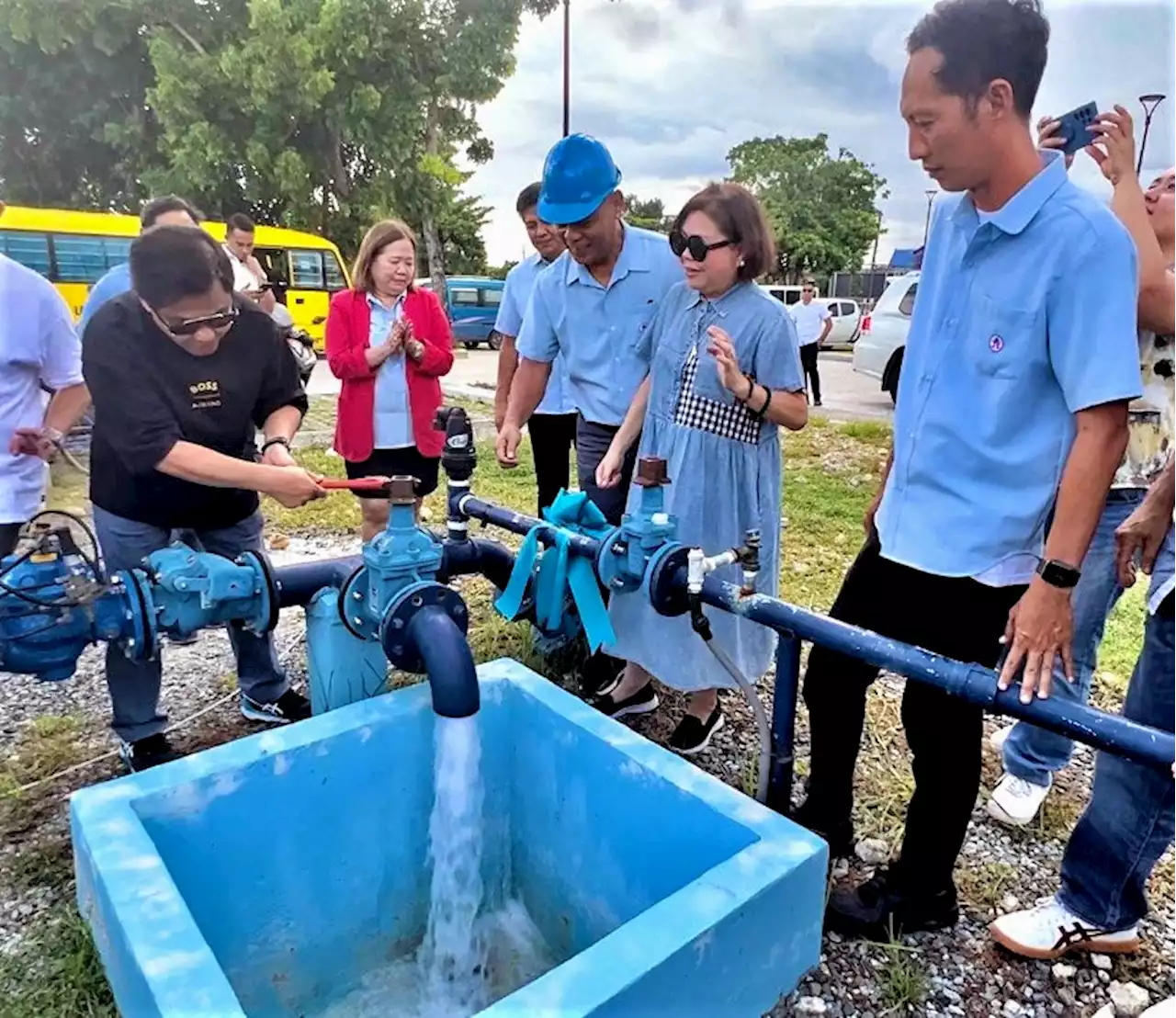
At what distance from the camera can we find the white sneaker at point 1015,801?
7.53ft

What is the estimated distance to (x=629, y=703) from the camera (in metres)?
2.80

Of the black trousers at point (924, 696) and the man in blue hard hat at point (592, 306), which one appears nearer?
the black trousers at point (924, 696)

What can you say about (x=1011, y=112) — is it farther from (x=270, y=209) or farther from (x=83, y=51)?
(x=270, y=209)

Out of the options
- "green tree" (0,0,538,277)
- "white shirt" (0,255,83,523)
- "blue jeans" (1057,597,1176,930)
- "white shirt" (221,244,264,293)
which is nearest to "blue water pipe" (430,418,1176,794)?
"blue jeans" (1057,597,1176,930)

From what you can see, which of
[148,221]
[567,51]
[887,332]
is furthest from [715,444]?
[887,332]

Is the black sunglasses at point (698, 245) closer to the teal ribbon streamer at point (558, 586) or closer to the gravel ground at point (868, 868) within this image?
the teal ribbon streamer at point (558, 586)

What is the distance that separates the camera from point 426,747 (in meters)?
1.72

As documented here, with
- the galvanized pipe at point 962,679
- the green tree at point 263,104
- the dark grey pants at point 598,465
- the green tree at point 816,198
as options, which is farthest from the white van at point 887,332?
the green tree at point 816,198

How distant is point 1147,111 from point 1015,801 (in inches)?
63.1

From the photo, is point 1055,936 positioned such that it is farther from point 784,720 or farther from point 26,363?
point 26,363

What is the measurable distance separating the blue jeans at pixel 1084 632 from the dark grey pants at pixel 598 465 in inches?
46.4

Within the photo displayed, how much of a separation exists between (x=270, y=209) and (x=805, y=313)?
35.0 ft

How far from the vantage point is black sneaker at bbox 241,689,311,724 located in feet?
8.74

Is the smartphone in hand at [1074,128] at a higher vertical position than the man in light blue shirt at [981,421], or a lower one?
higher
